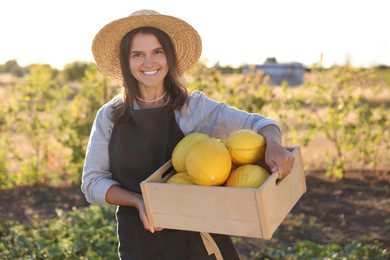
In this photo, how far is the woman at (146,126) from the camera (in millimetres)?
2340

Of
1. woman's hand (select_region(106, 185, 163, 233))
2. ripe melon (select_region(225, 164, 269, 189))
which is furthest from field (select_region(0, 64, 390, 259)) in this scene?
ripe melon (select_region(225, 164, 269, 189))

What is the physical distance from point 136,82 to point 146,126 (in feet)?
0.75

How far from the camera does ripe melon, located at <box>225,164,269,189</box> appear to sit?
1909mm

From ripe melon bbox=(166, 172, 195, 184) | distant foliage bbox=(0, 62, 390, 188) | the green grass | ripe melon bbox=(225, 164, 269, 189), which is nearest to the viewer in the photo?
ripe melon bbox=(225, 164, 269, 189)

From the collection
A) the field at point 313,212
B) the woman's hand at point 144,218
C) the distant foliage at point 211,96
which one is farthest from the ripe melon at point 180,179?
the distant foliage at point 211,96

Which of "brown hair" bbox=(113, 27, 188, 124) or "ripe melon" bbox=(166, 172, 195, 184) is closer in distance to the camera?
"ripe melon" bbox=(166, 172, 195, 184)

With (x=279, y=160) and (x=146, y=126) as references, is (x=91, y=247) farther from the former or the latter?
(x=279, y=160)

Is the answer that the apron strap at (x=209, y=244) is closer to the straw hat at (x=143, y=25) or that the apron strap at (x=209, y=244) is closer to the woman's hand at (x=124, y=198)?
the woman's hand at (x=124, y=198)

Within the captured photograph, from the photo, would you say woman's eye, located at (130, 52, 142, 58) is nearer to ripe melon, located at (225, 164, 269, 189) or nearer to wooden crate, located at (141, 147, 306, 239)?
wooden crate, located at (141, 147, 306, 239)

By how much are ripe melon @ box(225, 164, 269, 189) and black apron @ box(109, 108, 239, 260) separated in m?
0.46

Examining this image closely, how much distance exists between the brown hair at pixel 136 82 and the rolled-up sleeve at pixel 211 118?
5 cm

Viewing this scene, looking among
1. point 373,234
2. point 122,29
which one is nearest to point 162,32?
point 122,29

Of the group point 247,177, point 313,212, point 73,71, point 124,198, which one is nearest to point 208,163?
point 247,177

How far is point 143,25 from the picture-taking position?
2.44 meters
